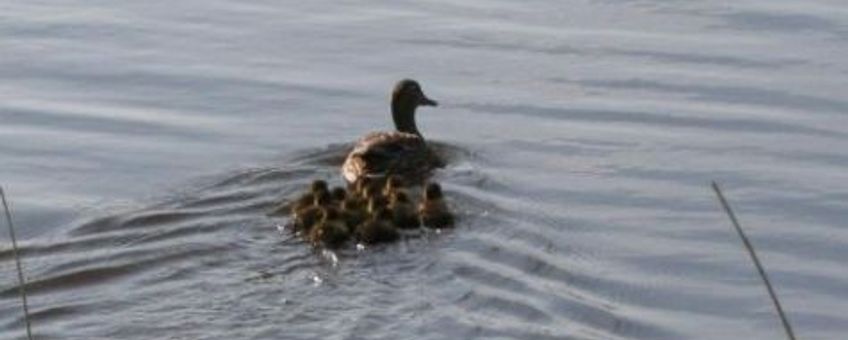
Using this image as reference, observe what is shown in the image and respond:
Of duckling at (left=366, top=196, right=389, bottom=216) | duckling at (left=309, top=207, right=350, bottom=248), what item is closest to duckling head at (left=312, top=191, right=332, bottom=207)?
duckling at (left=366, top=196, right=389, bottom=216)

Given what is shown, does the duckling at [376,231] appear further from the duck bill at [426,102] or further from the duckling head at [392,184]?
the duck bill at [426,102]

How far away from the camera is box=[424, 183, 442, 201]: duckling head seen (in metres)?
10.4

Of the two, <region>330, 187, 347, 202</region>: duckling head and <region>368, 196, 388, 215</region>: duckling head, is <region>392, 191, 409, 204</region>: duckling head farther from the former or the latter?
<region>330, 187, 347, 202</region>: duckling head

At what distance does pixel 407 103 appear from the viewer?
11.9 m

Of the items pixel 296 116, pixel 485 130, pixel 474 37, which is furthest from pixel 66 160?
pixel 474 37

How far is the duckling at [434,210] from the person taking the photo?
396 inches

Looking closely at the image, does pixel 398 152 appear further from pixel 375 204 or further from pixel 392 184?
pixel 375 204

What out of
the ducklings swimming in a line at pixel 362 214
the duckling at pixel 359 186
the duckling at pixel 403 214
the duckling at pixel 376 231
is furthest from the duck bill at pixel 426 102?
the duckling at pixel 376 231

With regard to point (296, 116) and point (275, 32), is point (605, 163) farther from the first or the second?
point (275, 32)

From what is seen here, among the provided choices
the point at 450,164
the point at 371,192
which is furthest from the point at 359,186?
the point at 450,164

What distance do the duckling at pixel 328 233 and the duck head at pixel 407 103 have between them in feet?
6.26

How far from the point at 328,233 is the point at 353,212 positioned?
0.40m

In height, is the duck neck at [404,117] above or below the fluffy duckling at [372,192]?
above

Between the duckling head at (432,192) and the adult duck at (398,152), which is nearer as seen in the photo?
the duckling head at (432,192)
